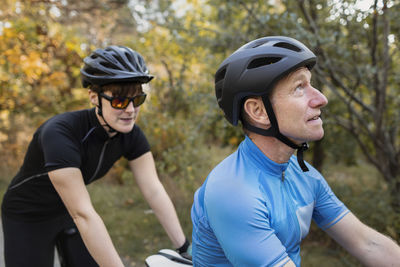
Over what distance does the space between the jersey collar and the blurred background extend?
2660 mm

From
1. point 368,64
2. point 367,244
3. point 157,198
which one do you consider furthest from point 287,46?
point 368,64

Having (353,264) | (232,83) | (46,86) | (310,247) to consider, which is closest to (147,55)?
(46,86)

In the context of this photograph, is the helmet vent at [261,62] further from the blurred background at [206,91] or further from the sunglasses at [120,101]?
the blurred background at [206,91]

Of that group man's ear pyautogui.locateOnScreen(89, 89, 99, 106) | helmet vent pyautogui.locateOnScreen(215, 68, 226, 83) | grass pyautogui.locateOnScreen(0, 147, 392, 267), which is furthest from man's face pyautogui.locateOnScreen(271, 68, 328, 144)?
grass pyautogui.locateOnScreen(0, 147, 392, 267)

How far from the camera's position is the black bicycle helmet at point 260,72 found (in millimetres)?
1679

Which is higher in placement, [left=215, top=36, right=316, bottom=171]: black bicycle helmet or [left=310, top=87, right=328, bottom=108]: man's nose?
[left=215, top=36, right=316, bottom=171]: black bicycle helmet

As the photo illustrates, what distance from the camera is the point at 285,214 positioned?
163 cm

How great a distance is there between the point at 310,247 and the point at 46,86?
7.24 metres

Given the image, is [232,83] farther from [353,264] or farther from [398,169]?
[398,169]

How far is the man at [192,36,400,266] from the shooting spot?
4.86 ft

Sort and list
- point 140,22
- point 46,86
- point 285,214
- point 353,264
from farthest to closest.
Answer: point 46,86, point 140,22, point 353,264, point 285,214

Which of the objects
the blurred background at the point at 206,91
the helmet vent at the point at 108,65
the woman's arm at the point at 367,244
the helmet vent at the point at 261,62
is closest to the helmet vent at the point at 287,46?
the helmet vent at the point at 261,62

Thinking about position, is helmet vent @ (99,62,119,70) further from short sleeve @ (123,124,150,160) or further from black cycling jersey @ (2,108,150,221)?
short sleeve @ (123,124,150,160)

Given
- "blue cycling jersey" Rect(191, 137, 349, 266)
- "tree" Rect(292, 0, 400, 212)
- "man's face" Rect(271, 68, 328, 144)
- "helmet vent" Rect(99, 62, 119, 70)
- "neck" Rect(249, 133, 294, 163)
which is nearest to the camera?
"blue cycling jersey" Rect(191, 137, 349, 266)
